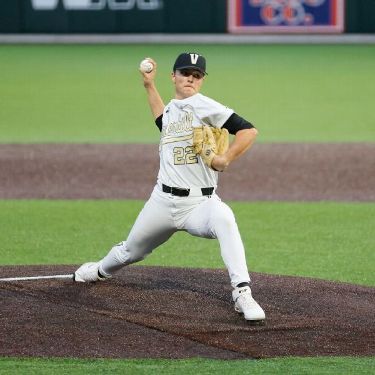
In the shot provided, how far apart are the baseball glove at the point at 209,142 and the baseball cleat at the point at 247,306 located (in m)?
0.69

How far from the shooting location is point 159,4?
24.4 m

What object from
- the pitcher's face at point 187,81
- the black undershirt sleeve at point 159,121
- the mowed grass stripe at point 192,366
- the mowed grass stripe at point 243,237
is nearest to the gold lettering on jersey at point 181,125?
the pitcher's face at point 187,81

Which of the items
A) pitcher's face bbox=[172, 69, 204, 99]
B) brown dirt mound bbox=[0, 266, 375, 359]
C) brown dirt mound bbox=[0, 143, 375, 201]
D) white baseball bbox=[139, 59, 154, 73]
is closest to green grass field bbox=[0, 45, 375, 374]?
brown dirt mound bbox=[0, 266, 375, 359]

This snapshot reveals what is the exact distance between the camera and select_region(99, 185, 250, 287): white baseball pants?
6.34 m

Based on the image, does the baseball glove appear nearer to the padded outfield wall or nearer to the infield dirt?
the infield dirt

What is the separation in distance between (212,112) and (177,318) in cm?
111

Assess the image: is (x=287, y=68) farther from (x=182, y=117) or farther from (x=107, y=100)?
(x=182, y=117)

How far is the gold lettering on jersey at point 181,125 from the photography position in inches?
256

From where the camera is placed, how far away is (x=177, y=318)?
634 centimetres

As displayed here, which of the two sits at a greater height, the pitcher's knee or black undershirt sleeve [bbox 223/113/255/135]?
black undershirt sleeve [bbox 223/113/255/135]

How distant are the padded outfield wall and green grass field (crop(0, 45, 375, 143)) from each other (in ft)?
1.97

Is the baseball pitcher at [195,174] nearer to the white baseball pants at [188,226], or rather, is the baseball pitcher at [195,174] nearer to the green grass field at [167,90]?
the white baseball pants at [188,226]

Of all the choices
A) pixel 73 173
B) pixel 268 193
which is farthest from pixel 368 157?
pixel 73 173

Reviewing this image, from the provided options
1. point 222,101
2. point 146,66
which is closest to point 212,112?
point 146,66
